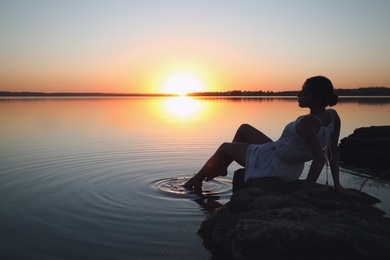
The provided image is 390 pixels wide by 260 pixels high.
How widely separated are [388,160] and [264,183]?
254 inches

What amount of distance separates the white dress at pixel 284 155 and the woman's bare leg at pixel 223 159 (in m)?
0.17

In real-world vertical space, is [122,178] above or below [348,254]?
below

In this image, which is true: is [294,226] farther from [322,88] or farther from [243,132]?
[243,132]

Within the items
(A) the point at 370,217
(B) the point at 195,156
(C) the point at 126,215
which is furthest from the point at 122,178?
(A) the point at 370,217

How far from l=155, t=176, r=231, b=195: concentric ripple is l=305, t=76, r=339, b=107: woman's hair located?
3.11 metres

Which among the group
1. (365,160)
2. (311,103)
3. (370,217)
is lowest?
(365,160)

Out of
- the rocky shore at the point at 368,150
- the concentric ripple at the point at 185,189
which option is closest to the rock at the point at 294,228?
the concentric ripple at the point at 185,189

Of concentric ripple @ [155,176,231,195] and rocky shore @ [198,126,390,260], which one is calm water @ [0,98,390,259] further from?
rocky shore @ [198,126,390,260]

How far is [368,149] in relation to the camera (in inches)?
404

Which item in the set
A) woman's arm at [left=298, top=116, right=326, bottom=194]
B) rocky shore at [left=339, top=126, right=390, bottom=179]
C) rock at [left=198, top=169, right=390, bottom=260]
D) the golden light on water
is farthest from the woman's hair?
the golden light on water

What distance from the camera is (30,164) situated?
31.6 ft

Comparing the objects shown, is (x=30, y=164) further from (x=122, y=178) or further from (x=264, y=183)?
(x=264, y=183)

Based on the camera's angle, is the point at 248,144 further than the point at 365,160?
No

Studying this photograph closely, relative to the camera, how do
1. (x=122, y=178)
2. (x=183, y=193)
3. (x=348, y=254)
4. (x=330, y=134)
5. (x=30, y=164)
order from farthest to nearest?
1. (x=30, y=164)
2. (x=122, y=178)
3. (x=183, y=193)
4. (x=330, y=134)
5. (x=348, y=254)
